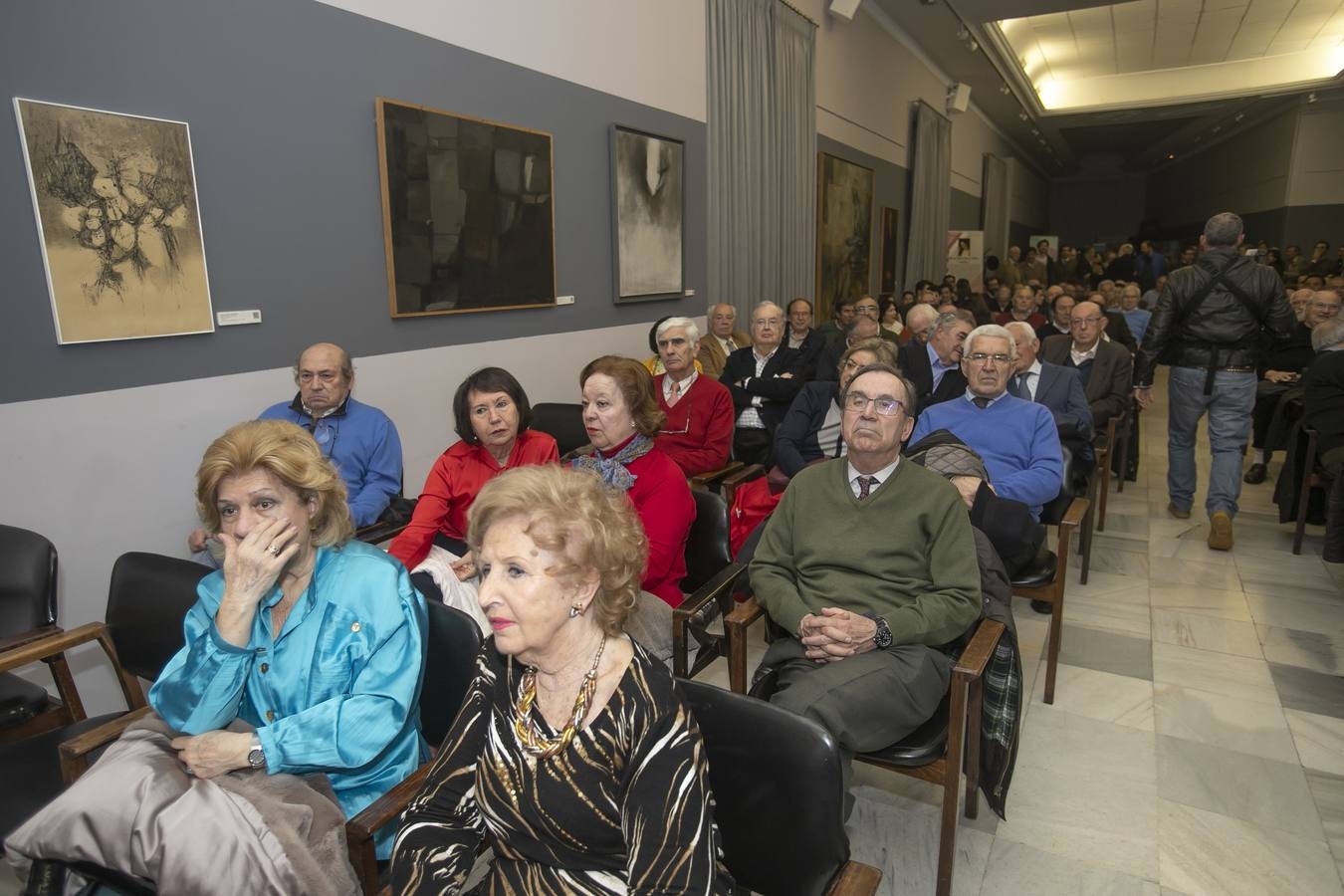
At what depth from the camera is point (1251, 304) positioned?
439cm

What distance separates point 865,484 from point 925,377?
2.33 metres

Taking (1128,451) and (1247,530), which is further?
(1128,451)

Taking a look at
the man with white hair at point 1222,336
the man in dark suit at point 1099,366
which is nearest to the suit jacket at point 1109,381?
the man in dark suit at point 1099,366

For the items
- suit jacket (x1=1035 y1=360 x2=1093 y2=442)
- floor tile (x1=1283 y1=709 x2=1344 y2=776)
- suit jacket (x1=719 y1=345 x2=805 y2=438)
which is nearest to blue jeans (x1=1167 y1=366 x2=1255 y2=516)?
suit jacket (x1=1035 y1=360 x2=1093 y2=442)

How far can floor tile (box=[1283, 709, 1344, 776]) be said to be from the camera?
256 cm

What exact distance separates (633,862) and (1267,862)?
78.8 inches

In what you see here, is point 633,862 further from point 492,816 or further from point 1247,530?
point 1247,530

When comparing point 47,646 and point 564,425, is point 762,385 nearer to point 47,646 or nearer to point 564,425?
point 564,425

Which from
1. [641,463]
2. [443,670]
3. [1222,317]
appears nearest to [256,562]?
[443,670]

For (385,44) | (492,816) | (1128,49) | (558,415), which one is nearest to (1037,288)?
(1128,49)

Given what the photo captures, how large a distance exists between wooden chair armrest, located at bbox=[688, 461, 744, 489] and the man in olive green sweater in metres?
1.34

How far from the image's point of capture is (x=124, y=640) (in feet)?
6.84

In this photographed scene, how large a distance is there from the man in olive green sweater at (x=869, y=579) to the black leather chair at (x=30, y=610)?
6.55 feet

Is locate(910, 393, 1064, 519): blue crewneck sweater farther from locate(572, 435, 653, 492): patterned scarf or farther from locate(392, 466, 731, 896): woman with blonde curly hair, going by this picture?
locate(392, 466, 731, 896): woman with blonde curly hair
